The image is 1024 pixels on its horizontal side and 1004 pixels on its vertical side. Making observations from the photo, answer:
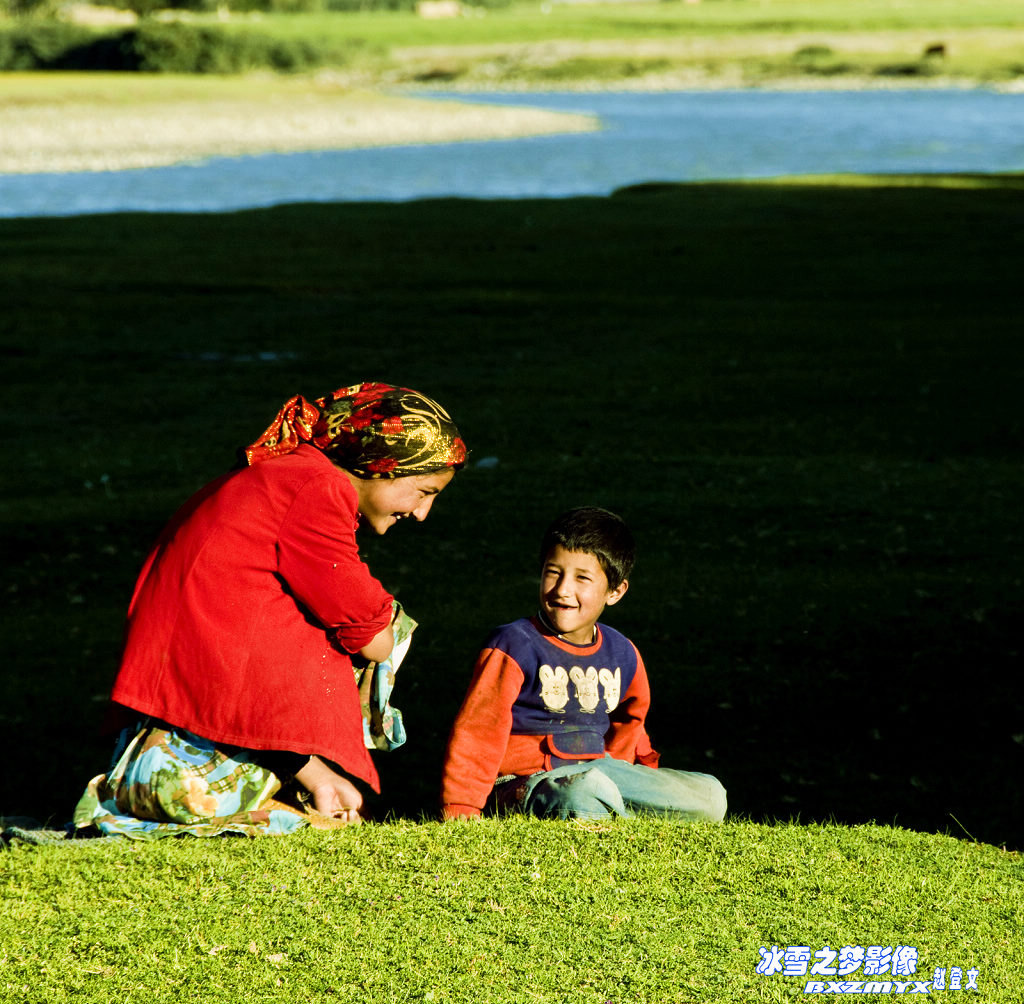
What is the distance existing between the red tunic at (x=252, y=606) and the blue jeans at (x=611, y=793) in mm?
808

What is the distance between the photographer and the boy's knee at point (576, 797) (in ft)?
15.3

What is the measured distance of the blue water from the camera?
3972 centimetres

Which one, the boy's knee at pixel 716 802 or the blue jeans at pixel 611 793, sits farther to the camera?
the boy's knee at pixel 716 802

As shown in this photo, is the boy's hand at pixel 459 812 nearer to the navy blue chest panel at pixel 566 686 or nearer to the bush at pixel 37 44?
the navy blue chest panel at pixel 566 686

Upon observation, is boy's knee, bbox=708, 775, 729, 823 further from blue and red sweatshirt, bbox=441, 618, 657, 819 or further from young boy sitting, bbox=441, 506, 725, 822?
blue and red sweatshirt, bbox=441, 618, 657, 819

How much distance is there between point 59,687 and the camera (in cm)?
714

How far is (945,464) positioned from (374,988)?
8.68 metres

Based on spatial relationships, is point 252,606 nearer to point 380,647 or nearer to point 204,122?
point 380,647

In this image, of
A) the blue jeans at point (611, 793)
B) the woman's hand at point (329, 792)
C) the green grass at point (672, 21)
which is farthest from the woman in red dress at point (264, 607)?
the green grass at point (672, 21)

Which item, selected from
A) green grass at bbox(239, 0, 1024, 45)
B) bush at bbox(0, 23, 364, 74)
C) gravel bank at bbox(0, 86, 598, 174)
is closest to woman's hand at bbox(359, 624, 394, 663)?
gravel bank at bbox(0, 86, 598, 174)

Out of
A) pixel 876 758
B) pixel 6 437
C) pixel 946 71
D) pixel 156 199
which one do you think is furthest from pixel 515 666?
pixel 946 71

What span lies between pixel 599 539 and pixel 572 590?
0.20 m

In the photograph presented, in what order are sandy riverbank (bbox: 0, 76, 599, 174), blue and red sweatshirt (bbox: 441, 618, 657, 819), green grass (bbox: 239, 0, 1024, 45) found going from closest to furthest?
blue and red sweatshirt (bbox: 441, 618, 657, 819)
sandy riverbank (bbox: 0, 76, 599, 174)
green grass (bbox: 239, 0, 1024, 45)

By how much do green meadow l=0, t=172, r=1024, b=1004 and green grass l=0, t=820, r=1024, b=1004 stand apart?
0.01 meters
